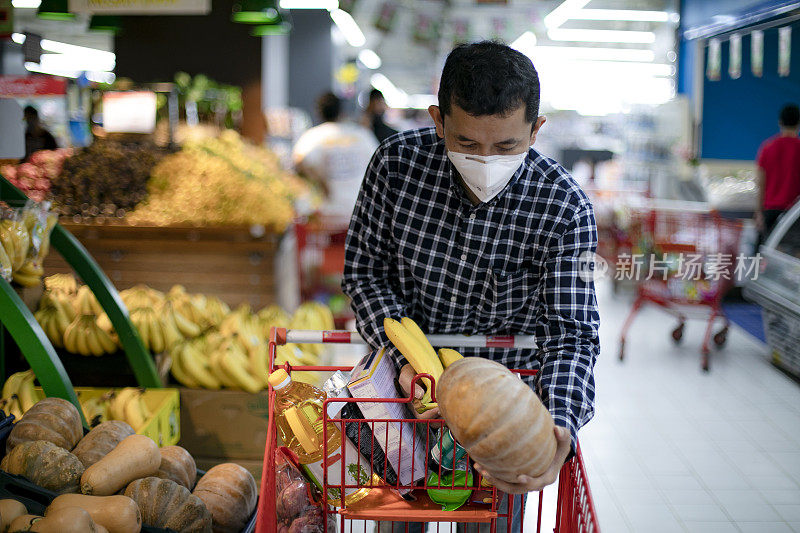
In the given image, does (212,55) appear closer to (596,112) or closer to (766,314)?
(766,314)

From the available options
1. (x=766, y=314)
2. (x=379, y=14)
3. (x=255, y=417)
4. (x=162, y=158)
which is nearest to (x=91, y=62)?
(x=162, y=158)

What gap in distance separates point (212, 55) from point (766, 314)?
7.47 meters

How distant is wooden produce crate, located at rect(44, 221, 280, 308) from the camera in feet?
17.4

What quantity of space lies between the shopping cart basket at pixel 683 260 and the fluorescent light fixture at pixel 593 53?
140cm

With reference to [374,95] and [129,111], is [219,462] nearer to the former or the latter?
[129,111]

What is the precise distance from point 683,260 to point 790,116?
1.09m

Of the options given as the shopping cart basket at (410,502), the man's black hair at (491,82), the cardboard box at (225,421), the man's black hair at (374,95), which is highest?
the man's black hair at (374,95)

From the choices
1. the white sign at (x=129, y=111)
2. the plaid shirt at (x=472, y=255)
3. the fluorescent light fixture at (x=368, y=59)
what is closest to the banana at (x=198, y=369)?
the plaid shirt at (x=472, y=255)

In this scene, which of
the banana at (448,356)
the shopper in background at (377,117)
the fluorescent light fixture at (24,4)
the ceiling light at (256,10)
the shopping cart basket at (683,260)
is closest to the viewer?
the banana at (448,356)

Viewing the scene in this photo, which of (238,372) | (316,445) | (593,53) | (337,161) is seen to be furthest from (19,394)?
(593,53)

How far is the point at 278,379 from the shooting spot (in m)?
1.57

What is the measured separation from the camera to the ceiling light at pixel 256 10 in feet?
20.5

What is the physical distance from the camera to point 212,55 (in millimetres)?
8906

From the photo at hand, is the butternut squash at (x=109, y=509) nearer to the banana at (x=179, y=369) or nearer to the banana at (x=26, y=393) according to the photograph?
the banana at (x=26, y=393)
